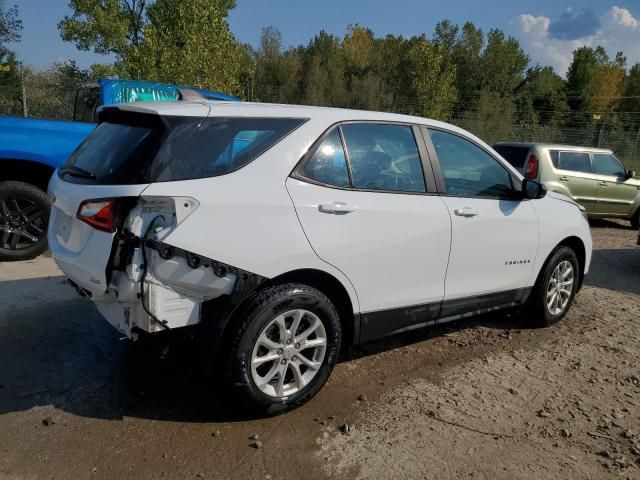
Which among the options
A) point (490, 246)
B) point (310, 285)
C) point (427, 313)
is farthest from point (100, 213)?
point (490, 246)

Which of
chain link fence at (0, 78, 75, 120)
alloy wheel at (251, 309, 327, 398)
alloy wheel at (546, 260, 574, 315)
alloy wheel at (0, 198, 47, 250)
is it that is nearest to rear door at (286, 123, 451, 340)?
alloy wheel at (251, 309, 327, 398)

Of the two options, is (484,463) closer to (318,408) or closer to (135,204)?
(318,408)

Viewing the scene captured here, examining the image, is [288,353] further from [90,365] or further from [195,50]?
[195,50]

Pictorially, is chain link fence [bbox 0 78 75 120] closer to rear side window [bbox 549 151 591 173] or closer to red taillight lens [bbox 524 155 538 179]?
red taillight lens [bbox 524 155 538 179]

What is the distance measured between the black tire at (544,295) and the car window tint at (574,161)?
595 centimetres

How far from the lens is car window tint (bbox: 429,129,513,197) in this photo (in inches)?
150

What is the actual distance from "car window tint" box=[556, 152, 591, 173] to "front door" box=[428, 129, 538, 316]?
6.62 m

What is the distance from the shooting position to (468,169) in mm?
3994

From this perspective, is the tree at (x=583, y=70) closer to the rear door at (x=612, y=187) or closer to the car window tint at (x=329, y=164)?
the rear door at (x=612, y=187)

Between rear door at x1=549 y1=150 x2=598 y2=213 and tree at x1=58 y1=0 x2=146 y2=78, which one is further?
tree at x1=58 y1=0 x2=146 y2=78

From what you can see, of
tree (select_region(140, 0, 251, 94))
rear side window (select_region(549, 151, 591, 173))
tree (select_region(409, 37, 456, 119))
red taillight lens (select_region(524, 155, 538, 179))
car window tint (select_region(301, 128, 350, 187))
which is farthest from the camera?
tree (select_region(409, 37, 456, 119))

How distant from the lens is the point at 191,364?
2.91 m

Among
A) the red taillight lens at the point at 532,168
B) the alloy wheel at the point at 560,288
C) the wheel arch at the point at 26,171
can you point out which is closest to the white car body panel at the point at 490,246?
the alloy wheel at the point at 560,288

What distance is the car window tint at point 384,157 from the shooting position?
130 inches
